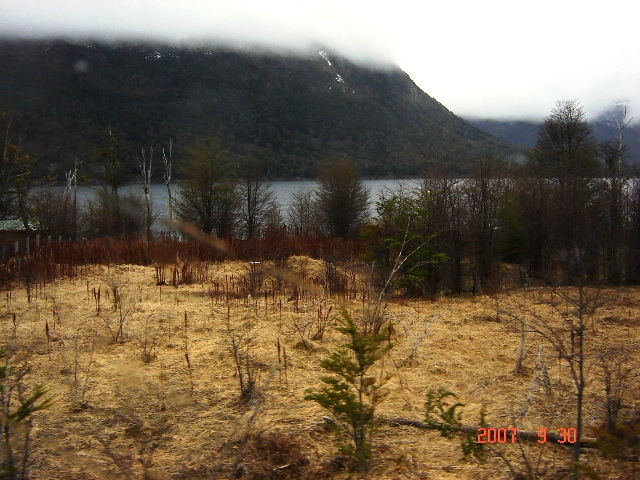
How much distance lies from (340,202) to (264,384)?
17852 millimetres

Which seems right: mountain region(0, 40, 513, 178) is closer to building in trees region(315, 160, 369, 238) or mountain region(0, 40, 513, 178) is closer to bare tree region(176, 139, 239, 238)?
bare tree region(176, 139, 239, 238)

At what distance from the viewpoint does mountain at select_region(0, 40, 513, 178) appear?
40.1 meters

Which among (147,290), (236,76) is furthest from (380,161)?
(147,290)

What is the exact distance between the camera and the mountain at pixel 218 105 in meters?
40.1

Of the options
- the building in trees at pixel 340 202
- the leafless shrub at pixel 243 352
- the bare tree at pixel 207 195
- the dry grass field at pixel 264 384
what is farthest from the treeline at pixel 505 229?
the bare tree at pixel 207 195

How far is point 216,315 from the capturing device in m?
7.50

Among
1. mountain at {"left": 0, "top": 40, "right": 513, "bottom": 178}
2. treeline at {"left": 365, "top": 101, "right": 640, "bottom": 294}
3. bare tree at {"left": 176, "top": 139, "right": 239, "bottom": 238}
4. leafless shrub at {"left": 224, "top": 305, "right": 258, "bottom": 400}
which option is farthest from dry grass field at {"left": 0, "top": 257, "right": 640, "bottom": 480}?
mountain at {"left": 0, "top": 40, "right": 513, "bottom": 178}

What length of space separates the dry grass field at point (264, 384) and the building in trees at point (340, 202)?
13929mm

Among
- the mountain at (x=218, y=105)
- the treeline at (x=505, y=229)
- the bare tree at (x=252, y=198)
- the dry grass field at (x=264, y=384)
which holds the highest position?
the mountain at (x=218, y=105)

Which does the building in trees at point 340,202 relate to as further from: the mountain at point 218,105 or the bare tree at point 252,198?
the mountain at point 218,105

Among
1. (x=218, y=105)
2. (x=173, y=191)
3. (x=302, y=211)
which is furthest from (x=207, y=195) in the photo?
(x=218, y=105)

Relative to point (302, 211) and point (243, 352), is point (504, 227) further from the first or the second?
point (302, 211)

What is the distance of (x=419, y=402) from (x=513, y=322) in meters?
3.07

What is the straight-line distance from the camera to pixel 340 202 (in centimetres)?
2236
